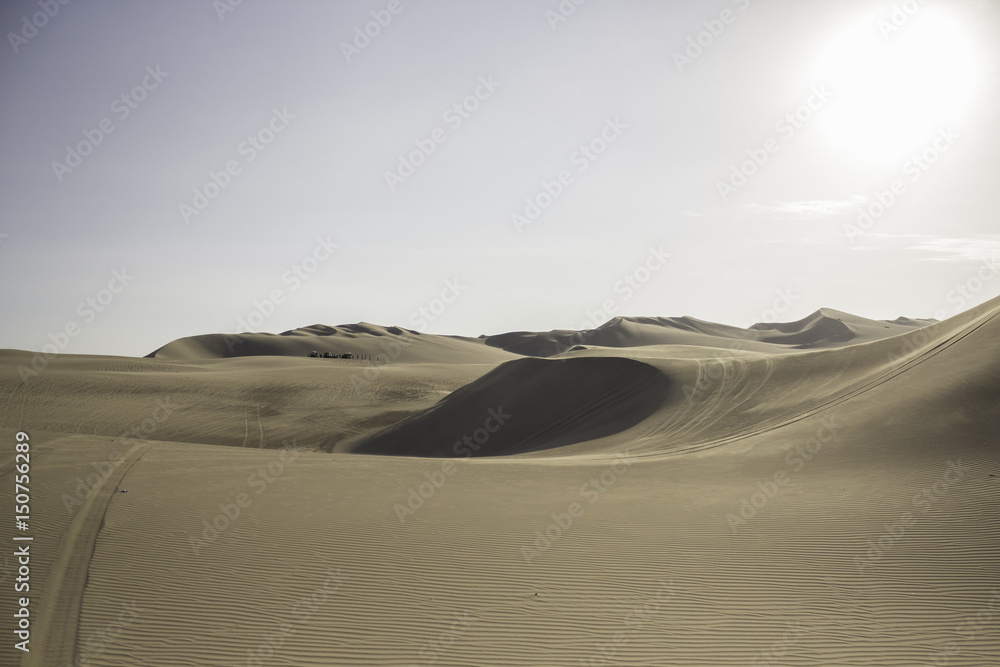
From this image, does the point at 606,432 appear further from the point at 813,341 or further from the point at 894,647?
the point at 813,341

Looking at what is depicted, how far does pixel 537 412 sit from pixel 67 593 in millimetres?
20464

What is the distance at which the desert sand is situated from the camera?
6477 millimetres

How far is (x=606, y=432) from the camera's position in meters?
22.6

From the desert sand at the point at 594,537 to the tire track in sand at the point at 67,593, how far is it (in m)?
Result: 0.04

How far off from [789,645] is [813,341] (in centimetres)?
10947

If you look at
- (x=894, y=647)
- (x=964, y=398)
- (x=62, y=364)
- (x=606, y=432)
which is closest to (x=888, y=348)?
(x=964, y=398)

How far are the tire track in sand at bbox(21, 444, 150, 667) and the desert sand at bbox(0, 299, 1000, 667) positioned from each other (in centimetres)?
4

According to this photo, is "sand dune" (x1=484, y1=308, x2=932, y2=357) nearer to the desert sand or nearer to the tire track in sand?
the desert sand

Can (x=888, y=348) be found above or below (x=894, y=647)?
above

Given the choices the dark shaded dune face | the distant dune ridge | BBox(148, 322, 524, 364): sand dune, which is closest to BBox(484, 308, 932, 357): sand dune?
the distant dune ridge

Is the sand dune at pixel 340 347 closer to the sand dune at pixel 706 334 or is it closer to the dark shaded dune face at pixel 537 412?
the sand dune at pixel 706 334

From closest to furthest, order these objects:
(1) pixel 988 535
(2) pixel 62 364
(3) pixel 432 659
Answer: (3) pixel 432 659, (1) pixel 988 535, (2) pixel 62 364

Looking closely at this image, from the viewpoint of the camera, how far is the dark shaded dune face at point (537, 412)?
23.9 meters

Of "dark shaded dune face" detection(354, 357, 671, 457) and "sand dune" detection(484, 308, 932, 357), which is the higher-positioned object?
"sand dune" detection(484, 308, 932, 357)
